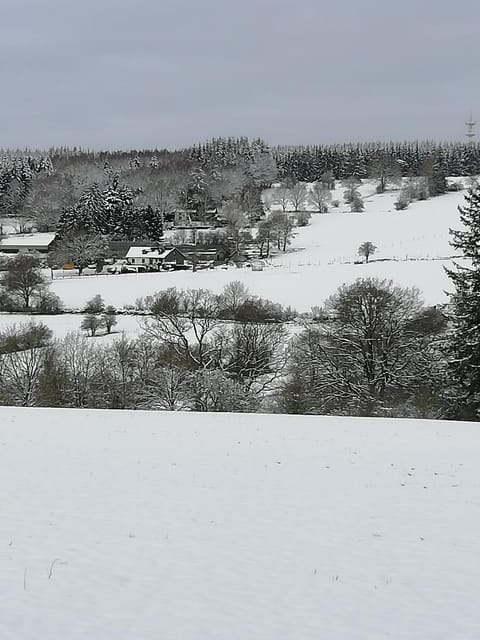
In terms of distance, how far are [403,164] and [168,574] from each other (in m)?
176

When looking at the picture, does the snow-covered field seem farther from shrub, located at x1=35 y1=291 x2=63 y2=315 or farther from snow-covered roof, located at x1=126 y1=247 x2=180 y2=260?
snow-covered roof, located at x1=126 y1=247 x2=180 y2=260

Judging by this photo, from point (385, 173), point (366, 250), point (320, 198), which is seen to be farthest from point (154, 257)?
point (385, 173)

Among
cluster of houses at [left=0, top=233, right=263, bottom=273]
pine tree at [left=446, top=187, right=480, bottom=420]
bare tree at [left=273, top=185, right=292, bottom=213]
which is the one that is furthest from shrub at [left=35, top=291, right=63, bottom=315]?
bare tree at [left=273, top=185, right=292, bottom=213]

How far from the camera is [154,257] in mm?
91188

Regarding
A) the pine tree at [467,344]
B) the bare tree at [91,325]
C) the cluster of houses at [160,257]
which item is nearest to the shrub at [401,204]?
the cluster of houses at [160,257]

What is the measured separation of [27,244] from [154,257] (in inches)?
1034

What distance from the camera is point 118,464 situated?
13.9 m

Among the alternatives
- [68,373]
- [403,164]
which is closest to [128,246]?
[68,373]

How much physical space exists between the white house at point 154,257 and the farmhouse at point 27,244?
16.4 m

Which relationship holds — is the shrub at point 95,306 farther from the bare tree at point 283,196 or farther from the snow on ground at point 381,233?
the bare tree at point 283,196

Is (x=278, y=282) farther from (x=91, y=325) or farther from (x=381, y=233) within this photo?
(x=381, y=233)

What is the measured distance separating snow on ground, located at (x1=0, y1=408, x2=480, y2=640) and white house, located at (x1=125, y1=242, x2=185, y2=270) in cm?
7446

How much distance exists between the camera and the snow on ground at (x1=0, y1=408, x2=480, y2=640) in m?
7.09

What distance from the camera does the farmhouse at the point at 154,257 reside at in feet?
297
